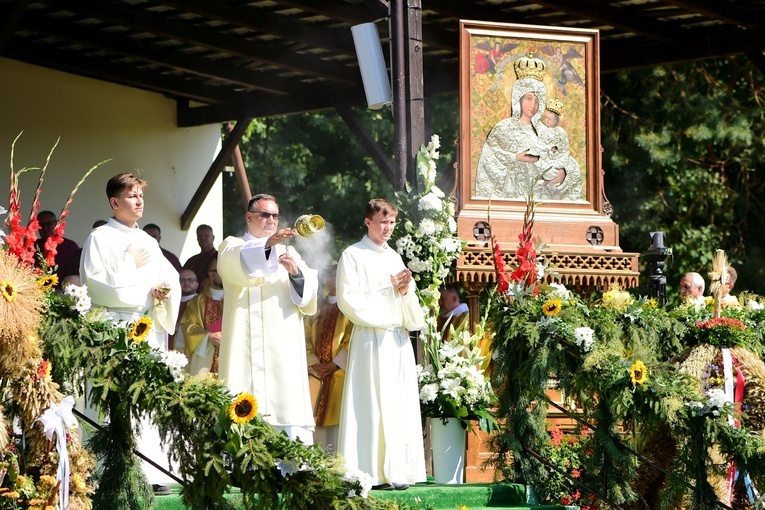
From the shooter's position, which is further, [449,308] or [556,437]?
[449,308]

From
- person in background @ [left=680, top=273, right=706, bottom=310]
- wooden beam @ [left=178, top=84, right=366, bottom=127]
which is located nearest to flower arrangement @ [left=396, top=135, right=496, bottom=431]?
person in background @ [left=680, top=273, right=706, bottom=310]

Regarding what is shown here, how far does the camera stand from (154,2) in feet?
42.4

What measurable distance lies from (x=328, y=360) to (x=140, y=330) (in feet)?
13.2

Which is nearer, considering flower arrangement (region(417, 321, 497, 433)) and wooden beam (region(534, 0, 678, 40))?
flower arrangement (region(417, 321, 497, 433))

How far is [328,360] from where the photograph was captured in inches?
429

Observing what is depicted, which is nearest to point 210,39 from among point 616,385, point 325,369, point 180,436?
point 325,369

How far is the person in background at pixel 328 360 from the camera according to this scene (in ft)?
35.4

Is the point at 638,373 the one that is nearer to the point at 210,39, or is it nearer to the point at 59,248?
the point at 59,248

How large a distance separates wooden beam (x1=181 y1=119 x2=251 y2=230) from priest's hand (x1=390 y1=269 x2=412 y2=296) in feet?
25.8

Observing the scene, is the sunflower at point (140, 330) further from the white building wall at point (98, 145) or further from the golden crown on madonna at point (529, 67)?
the white building wall at point (98, 145)

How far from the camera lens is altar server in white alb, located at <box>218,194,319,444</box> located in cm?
862

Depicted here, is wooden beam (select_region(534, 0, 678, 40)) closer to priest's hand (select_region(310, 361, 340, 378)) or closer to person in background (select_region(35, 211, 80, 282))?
priest's hand (select_region(310, 361, 340, 378))

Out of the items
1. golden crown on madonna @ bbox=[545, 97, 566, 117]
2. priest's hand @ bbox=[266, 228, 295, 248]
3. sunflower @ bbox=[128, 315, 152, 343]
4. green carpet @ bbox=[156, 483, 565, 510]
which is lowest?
green carpet @ bbox=[156, 483, 565, 510]

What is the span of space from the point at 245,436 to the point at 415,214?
11.3 ft
